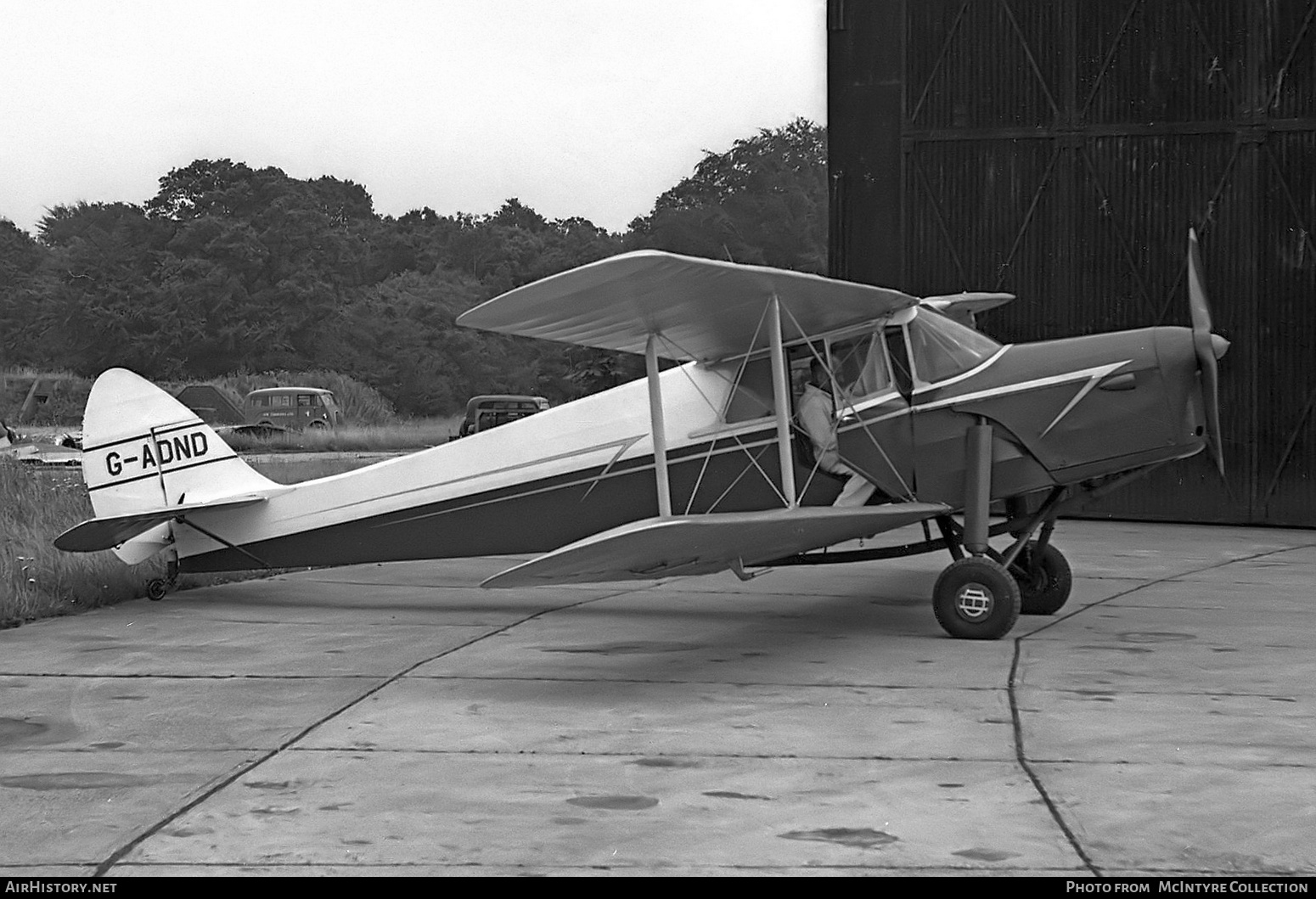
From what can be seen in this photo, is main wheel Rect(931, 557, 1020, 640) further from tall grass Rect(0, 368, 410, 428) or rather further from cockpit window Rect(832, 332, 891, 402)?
tall grass Rect(0, 368, 410, 428)

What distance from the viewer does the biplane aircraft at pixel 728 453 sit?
324 inches

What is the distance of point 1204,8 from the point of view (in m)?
18.2

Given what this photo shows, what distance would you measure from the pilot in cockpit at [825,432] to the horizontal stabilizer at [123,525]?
4.20 meters

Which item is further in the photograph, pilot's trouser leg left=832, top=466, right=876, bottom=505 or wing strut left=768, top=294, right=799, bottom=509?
pilot's trouser leg left=832, top=466, right=876, bottom=505

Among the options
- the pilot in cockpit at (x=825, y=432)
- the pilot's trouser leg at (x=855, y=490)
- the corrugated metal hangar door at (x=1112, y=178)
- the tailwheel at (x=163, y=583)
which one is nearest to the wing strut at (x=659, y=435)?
the pilot in cockpit at (x=825, y=432)


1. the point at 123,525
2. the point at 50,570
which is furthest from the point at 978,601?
the point at 50,570

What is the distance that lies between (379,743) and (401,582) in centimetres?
641

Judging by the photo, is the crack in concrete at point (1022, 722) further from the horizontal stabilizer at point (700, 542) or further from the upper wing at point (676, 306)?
the upper wing at point (676, 306)

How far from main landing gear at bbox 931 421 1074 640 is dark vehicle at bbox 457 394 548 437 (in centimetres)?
2930

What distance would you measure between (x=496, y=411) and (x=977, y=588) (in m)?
33.2

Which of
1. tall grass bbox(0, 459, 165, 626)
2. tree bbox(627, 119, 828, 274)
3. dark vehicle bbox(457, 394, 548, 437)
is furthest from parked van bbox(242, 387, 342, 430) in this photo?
tall grass bbox(0, 459, 165, 626)

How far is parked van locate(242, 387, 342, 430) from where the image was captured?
1831 inches

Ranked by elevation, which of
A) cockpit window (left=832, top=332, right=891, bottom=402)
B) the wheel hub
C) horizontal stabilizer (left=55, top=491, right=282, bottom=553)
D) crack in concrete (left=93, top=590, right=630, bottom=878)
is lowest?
crack in concrete (left=93, top=590, right=630, bottom=878)
